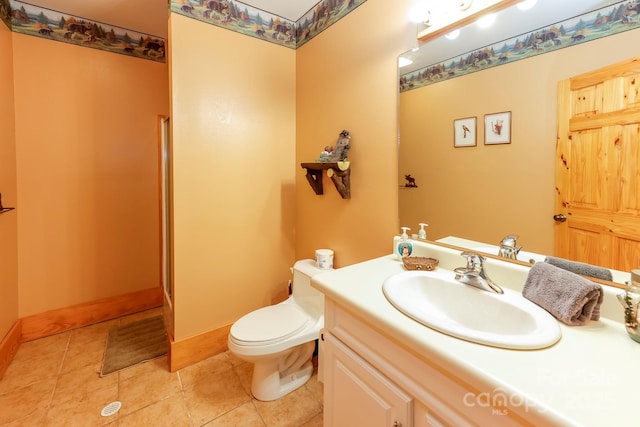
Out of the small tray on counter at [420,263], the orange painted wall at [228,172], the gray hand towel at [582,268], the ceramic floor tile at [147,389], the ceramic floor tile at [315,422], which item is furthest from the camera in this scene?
the orange painted wall at [228,172]

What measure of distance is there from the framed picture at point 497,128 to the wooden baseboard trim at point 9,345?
3043mm

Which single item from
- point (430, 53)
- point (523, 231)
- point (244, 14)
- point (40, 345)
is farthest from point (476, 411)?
point (40, 345)

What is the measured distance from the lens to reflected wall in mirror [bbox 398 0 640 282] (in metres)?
0.97

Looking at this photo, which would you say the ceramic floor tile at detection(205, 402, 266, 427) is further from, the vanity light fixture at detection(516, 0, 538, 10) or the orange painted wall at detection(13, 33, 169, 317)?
the vanity light fixture at detection(516, 0, 538, 10)

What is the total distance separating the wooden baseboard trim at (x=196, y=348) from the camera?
184 centimetres

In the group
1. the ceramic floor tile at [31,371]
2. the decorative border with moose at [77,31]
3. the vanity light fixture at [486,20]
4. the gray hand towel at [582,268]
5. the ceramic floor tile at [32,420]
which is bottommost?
the ceramic floor tile at [32,420]

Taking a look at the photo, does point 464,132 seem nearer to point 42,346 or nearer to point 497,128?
point 497,128

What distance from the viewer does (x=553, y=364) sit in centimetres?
62

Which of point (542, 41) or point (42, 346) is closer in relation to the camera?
point (542, 41)

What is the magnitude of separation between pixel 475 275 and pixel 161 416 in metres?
1.73

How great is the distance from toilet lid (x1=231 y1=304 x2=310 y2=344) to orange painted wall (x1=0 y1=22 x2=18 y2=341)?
1.66m

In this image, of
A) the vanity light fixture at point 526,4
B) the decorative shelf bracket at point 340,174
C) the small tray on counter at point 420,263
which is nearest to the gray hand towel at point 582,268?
the small tray on counter at point 420,263

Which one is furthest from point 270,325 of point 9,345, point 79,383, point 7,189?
point 7,189

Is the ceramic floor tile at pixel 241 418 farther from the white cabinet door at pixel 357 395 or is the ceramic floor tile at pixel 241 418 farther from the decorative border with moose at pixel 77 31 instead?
the decorative border with moose at pixel 77 31
